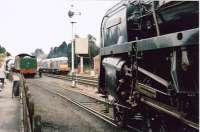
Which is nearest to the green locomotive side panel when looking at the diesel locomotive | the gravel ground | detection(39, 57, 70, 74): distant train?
detection(39, 57, 70, 74): distant train

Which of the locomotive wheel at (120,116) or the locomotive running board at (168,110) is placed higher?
the locomotive running board at (168,110)

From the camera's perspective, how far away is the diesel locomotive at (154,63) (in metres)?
7.29

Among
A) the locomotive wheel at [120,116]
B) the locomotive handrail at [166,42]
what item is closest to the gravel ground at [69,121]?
the locomotive wheel at [120,116]

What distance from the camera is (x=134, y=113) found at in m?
11.2

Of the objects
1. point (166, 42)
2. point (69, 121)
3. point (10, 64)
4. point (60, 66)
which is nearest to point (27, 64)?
point (60, 66)

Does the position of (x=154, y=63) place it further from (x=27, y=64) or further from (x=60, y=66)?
(x=60, y=66)

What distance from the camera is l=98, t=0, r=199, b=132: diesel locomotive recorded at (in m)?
7.29

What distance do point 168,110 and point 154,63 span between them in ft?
4.62

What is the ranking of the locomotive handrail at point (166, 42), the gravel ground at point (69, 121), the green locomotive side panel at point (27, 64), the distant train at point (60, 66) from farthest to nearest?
the distant train at point (60, 66)
the green locomotive side panel at point (27, 64)
the gravel ground at point (69, 121)
the locomotive handrail at point (166, 42)

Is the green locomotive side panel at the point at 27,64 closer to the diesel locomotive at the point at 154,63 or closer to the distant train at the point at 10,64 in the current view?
the distant train at the point at 10,64

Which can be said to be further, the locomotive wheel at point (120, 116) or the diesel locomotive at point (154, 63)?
the locomotive wheel at point (120, 116)

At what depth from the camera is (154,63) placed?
30.2 feet

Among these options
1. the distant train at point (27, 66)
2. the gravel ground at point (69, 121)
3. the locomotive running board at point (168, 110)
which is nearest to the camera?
the locomotive running board at point (168, 110)

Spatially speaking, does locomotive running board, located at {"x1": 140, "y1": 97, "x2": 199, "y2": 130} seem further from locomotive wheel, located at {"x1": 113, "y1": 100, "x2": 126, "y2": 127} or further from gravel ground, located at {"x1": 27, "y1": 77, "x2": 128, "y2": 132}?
gravel ground, located at {"x1": 27, "y1": 77, "x2": 128, "y2": 132}
